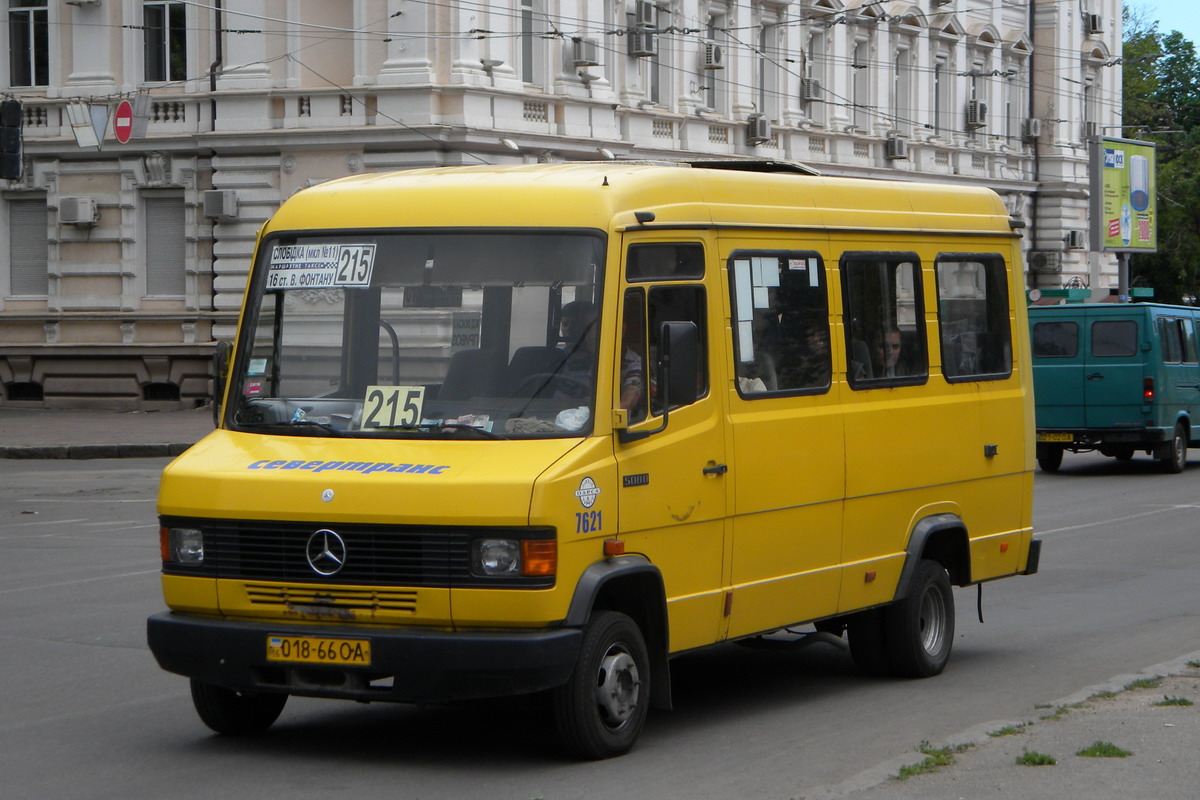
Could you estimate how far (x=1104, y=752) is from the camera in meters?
7.00

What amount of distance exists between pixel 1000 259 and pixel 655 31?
2641 centimetres

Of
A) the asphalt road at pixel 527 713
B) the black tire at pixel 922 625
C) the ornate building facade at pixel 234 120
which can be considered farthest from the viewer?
the ornate building facade at pixel 234 120

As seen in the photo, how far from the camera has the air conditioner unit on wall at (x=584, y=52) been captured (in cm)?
3344

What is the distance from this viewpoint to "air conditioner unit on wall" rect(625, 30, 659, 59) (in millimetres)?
35844

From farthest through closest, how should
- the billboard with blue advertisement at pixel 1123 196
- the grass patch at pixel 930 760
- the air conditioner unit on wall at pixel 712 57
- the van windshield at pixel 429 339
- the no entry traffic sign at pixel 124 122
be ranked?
the billboard with blue advertisement at pixel 1123 196, the air conditioner unit on wall at pixel 712 57, the no entry traffic sign at pixel 124 122, the van windshield at pixel 429 339, the grass patch at pixel 930 760

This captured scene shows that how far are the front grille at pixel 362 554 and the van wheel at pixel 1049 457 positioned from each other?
66.4 feet

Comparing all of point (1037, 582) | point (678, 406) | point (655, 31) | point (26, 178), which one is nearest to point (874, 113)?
point (655, 31)

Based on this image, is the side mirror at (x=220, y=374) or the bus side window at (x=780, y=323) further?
the bus side window at (x=780, y=323)

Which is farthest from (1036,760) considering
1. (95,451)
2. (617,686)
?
(95,451)

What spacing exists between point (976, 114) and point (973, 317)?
133ft

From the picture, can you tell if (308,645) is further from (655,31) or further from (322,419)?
(655,31)

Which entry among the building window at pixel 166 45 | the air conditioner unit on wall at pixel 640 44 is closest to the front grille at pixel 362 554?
the building window at pixel 166 45

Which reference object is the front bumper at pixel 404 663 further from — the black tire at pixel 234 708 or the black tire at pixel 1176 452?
the black tire at pixel 1176 452

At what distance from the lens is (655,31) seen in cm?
3609
